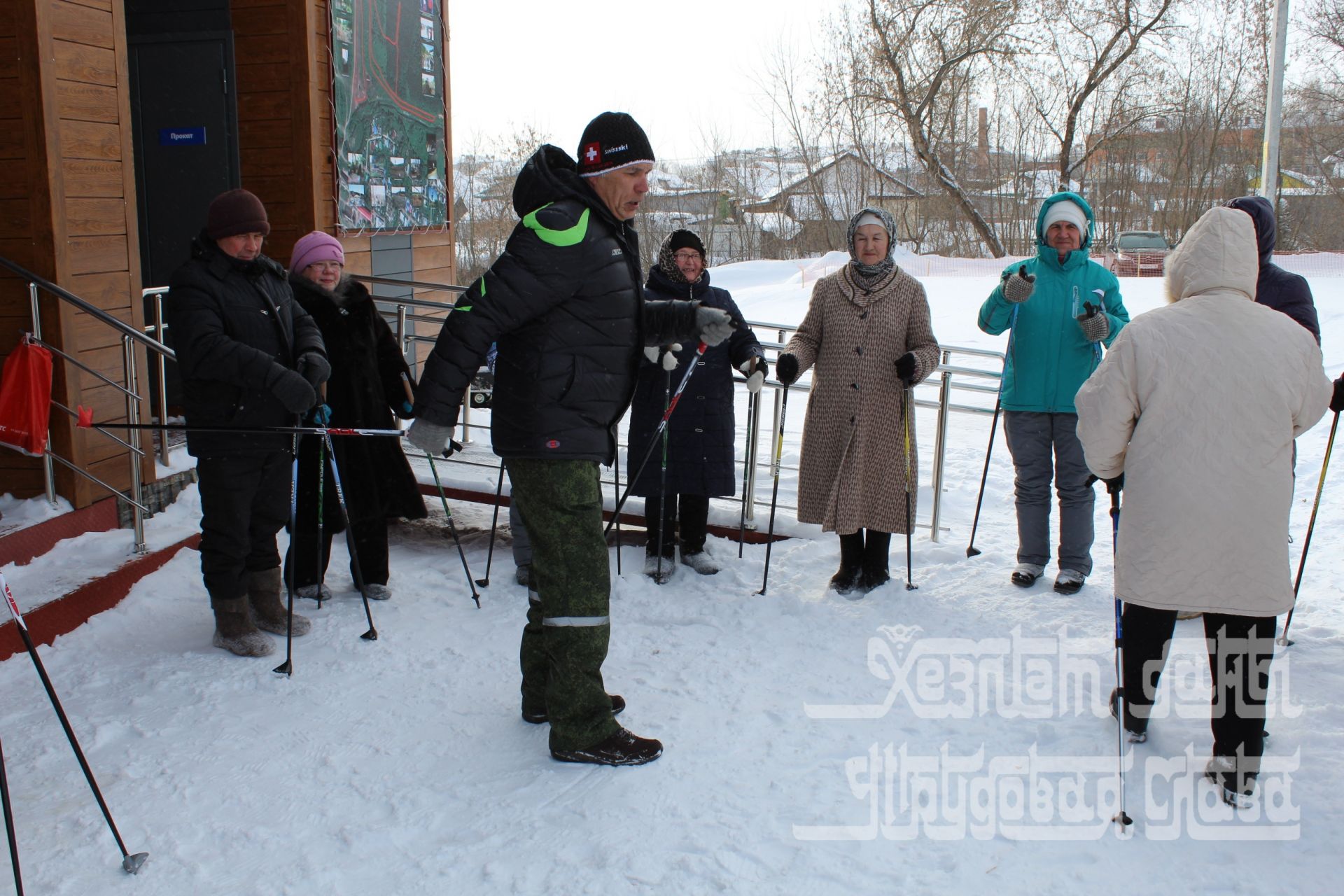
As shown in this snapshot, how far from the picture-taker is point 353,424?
4.25 meters

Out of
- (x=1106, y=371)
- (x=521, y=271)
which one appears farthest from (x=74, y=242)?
(x=1106, y=371)

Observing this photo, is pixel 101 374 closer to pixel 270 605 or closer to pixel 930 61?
pixel 270 605

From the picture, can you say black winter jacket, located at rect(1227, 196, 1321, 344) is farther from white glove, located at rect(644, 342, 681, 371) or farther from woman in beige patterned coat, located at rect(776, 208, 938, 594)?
white glove, located at rect(644, 342, 681, 371)

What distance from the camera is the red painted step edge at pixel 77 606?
3707mm

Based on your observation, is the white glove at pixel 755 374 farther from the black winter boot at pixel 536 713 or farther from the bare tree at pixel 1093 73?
the bare tree at pixel 1093 73

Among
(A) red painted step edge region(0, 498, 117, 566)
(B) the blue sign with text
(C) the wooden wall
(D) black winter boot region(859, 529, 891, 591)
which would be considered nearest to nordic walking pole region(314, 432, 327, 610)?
(A) red painted step edge region(0, 498, 117, 566)

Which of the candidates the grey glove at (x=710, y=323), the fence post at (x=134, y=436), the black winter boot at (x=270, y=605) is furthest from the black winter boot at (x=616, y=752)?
the fence post at (x=134, y=436)

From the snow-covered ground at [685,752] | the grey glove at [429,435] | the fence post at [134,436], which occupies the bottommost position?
the snow-covered ground at [685,752]

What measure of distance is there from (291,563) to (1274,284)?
144 inches

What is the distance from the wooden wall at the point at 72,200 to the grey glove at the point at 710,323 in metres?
2.75

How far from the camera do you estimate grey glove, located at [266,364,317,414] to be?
3.59 m

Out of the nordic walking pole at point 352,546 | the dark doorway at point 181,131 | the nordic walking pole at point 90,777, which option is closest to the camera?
the nordic walking pole at point 90,777

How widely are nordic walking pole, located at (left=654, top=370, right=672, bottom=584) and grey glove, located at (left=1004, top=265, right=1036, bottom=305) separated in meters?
1.43

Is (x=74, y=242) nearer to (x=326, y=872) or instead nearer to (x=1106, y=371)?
(x=326, y=872)
